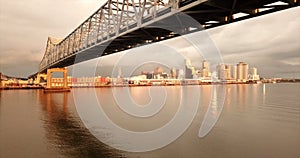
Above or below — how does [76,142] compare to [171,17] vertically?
below

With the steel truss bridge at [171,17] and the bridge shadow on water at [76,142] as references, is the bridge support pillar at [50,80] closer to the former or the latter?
the steel truss bridge at [171,17]

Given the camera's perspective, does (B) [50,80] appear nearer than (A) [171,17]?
No

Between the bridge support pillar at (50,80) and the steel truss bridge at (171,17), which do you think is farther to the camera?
the bridge support pillar at (50,80)

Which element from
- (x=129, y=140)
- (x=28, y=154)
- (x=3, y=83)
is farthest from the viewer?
(x=3, y=83)

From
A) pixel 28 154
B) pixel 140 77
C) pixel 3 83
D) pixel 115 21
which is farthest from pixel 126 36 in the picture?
pixel 140 77

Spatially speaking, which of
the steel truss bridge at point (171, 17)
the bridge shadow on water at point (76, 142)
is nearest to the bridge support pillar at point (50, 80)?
the steel truss bridge at point (171, 17)

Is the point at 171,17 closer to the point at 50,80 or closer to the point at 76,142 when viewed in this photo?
the point at 76,142

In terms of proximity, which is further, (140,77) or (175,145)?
(140,77)

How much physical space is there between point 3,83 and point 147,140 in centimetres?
9075

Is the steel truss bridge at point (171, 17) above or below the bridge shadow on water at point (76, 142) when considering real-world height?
above

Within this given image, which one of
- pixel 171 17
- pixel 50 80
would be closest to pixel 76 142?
pixel 171 17

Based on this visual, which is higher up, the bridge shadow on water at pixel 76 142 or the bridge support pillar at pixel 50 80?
the bridge support pillar at pixel 50 80

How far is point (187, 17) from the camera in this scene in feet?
44.8

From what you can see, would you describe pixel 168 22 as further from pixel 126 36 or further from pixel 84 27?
pixel 84 27
